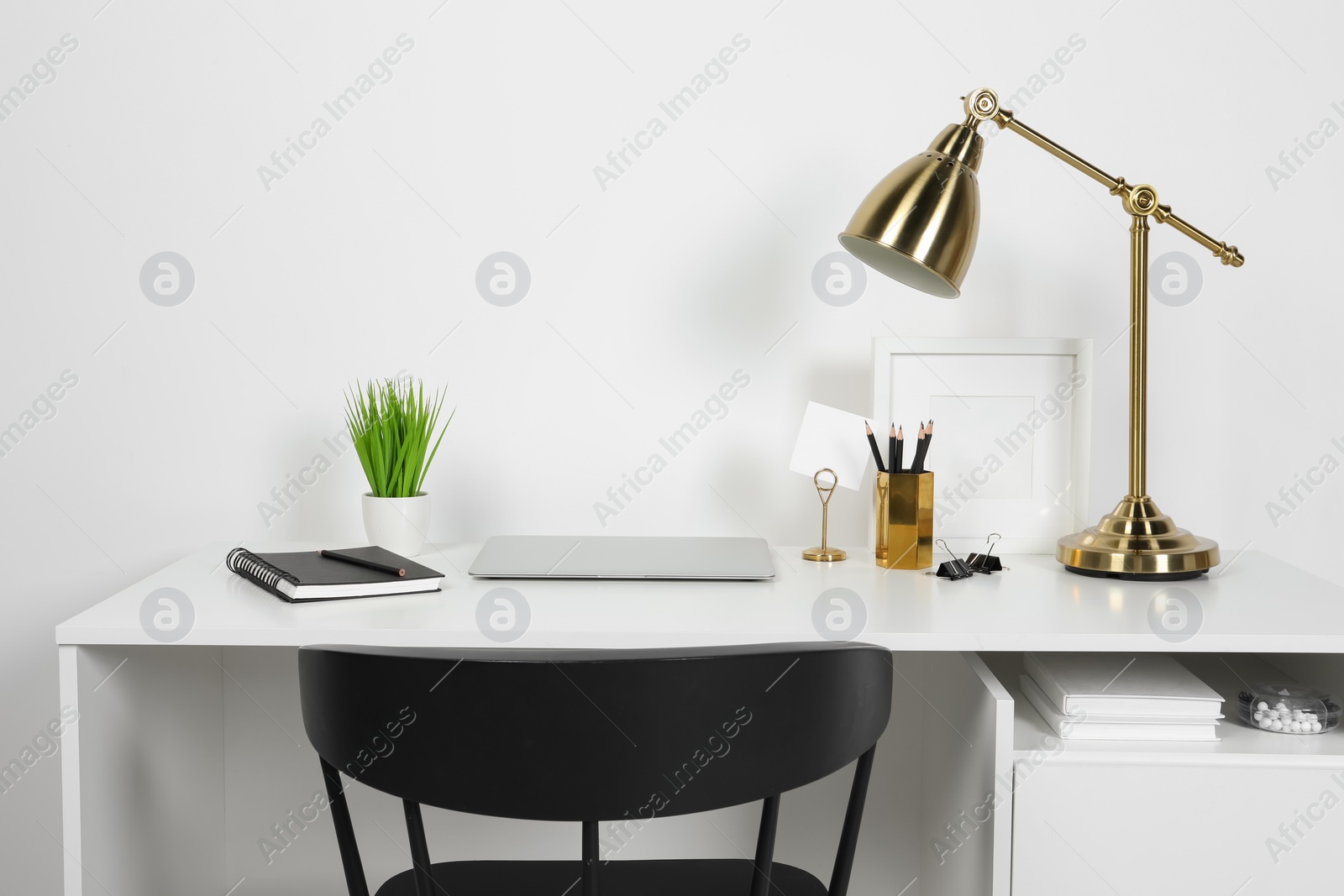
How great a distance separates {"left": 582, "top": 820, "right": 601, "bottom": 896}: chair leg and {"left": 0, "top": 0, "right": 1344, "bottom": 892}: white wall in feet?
2.61

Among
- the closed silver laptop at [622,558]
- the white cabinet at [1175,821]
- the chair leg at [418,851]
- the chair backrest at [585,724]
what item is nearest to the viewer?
the chair backrest at [585,724]

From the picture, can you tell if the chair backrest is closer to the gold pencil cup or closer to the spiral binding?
the spiral binding

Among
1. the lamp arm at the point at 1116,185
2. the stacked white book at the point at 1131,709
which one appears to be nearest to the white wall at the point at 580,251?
the lamp arm at the point at 1116,185

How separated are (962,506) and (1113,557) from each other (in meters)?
0.25

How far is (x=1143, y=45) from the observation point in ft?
4.83

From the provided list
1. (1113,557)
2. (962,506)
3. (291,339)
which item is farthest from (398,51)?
(1113,557)

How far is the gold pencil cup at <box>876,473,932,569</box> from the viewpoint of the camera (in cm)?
127

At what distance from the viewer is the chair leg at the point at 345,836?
86 cm

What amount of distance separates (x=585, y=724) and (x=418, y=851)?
23 centimetres

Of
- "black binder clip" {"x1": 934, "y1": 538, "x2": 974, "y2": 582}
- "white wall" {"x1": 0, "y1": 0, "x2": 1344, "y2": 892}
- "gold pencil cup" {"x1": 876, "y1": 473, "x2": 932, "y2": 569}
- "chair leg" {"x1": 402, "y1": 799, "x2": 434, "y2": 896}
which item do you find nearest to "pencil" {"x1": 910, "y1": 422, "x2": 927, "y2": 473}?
"gold pencil cup" {"x1": 876, "y1": 473, "x2": 932, "y2": 569}

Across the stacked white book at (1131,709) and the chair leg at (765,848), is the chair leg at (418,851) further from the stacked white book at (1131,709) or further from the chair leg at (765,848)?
the stacked white book at (1131,709)

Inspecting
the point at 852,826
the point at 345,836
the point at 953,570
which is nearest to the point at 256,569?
the point at 345,836

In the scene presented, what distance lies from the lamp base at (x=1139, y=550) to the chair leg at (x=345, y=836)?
0.89 meters

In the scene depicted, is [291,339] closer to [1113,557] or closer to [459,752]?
[459,752]
